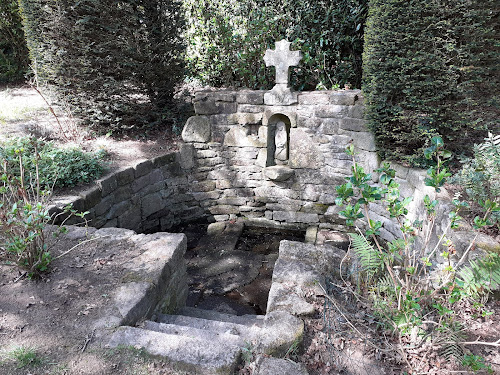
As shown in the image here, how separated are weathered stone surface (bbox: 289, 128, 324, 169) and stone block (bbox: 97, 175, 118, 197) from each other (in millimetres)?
2404

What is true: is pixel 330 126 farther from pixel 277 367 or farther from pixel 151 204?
pixel 277 367

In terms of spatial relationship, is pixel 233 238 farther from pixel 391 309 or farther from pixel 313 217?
pixel 391 309

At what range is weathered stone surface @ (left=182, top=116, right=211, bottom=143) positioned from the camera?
479cm

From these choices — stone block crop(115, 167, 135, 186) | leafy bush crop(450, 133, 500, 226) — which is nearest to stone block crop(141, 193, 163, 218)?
stone block crop(115, 167, 135, 186)

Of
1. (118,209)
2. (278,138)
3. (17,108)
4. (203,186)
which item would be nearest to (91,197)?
(118,209)

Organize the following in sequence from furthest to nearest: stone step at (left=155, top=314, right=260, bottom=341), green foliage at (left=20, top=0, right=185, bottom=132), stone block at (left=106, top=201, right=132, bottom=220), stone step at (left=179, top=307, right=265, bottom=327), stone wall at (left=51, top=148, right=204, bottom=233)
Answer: green foliage at (left=20, top=0, right=185, bottom=132) → stone block at (left=106, top=201, right=132, bottom=220) → stone wall at (left=51, top=148, right=204, bottom=233) → stone step at (left=179, top=307, right=265, bottom=327) → stone step at (left=155, top=314, right=260, bottom=341)

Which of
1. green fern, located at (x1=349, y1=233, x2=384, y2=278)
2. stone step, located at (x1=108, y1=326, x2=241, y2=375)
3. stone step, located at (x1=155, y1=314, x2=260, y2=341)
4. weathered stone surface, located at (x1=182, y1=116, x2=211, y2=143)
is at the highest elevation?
weathered stone surface, located at (x1=182, y1=116, x2=211, y2=143)

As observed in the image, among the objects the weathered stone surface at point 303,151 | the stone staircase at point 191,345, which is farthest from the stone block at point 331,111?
the stone staircase at point 191,345

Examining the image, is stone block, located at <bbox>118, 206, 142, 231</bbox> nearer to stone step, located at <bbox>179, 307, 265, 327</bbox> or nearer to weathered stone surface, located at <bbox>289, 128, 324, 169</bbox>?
stone step, located at <bbox>179, 307, 265, 327</bbox>

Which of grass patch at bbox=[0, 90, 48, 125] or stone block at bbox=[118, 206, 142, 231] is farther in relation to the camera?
grass patch at bbox=[0, 90, 48, 125]

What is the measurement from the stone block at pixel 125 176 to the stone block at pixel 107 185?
70 mm

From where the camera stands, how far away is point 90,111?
486cm

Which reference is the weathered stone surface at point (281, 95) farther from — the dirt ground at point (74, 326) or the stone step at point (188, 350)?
the stone step at point (188, 350)

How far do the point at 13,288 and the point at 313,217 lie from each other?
12.2ft
